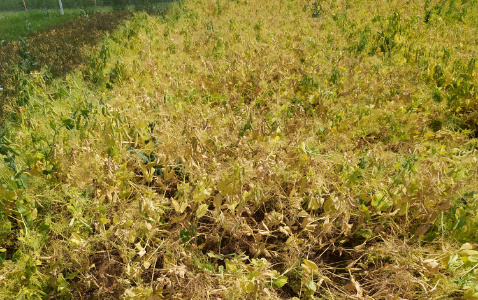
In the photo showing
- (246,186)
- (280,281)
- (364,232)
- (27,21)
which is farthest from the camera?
(27,21)

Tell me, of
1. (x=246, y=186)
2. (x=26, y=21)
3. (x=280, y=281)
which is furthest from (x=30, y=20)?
(x=280, y=281)

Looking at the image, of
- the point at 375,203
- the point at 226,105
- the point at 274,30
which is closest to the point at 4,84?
the point at 226,105

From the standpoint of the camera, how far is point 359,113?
2.81m

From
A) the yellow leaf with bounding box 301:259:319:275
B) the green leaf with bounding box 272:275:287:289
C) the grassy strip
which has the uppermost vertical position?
the grassy strip

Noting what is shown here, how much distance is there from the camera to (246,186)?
1.97 m

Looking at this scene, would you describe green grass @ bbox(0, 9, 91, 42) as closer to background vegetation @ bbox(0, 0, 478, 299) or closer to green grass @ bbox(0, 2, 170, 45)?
green grass @ bbox(0, 2, 170, 45)

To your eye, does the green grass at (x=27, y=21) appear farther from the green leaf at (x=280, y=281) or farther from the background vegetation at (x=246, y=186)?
the green leaf at (x=280, y=281)

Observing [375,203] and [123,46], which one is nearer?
[375,203]

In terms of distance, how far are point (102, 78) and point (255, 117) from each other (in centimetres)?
191

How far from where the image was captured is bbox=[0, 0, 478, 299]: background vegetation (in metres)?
1.54

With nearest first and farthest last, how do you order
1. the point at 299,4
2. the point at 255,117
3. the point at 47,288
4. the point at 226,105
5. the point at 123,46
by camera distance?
1. the point at 47,288
2. the point at 255,117
3. the point at 226,105
4. the point at 123,46
5. the point at 299,4

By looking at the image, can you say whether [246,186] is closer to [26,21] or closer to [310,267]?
[310,267]

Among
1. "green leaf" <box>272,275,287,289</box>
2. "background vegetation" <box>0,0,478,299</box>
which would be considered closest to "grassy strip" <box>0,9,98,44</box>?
"background vegetation" <box>0,0,478,299</box>

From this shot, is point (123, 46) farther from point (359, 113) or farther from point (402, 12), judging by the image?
point (402, 12)
